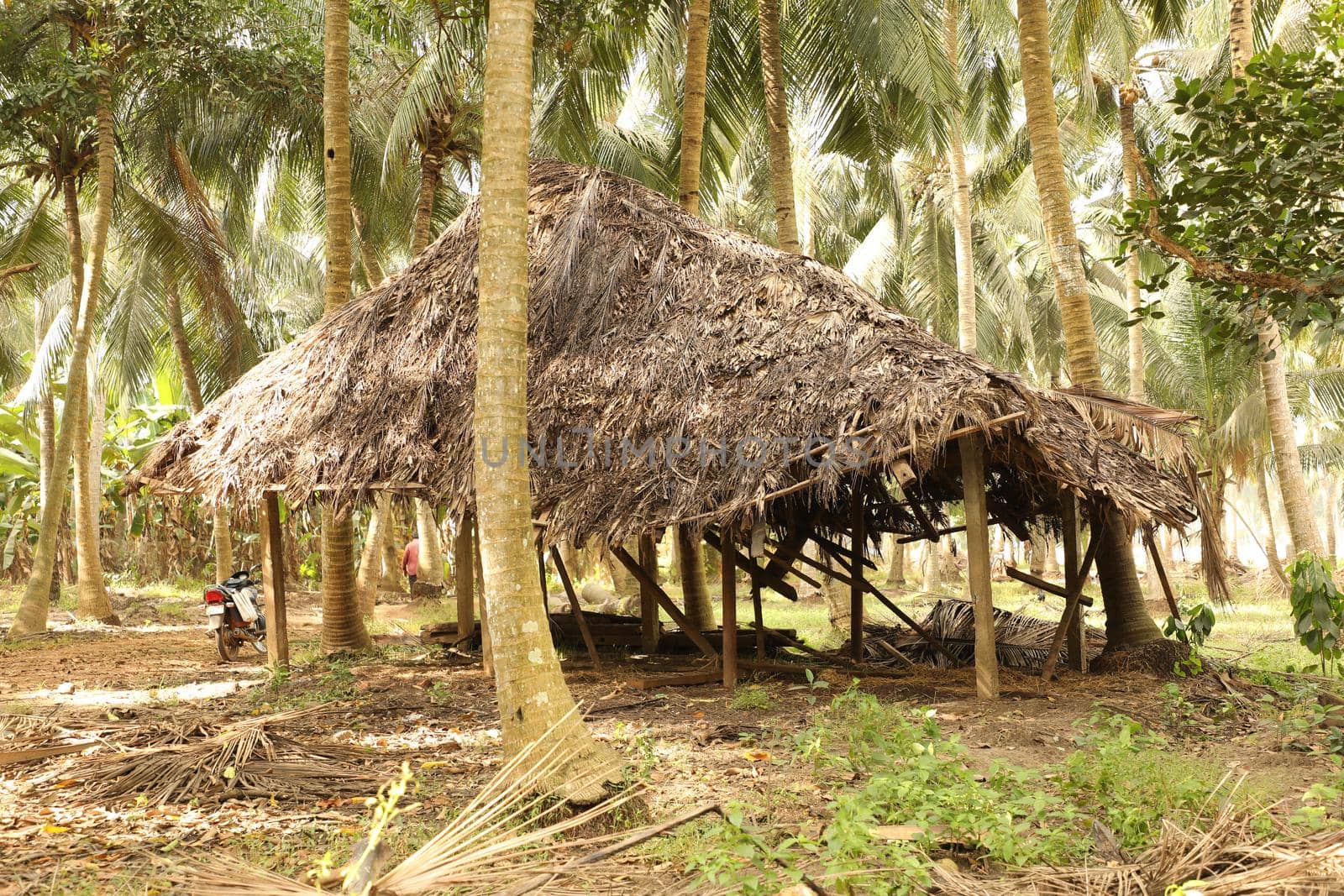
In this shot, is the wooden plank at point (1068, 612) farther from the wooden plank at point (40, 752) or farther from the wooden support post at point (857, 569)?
the wooden plank at point (40, 752)

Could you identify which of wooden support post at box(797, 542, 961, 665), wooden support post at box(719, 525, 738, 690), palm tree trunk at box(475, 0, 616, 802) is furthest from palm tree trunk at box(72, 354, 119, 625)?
palm tree trunk at box(475, 0, 616, 802)

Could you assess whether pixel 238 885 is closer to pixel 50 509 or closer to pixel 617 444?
pixel 617 444

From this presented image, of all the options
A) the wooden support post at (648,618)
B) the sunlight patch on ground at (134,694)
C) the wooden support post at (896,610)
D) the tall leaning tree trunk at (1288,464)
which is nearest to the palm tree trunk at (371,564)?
the wooden support post at (648,618)

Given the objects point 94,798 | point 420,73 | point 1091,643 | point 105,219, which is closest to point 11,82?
point 105,219

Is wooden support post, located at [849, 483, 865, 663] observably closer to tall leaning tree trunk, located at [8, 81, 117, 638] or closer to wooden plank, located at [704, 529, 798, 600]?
wooden plank, located at [704, 529, 798, 600]

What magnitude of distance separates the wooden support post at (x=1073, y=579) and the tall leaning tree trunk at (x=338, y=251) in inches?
258

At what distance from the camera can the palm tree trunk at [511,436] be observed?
4.88 metres

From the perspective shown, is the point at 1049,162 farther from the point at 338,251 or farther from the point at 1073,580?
the point at 338,251

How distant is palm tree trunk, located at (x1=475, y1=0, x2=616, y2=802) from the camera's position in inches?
192

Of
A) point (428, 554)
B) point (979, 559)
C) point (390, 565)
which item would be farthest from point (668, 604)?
point (390, 565)

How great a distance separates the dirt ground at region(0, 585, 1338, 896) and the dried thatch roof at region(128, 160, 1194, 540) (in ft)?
5.19

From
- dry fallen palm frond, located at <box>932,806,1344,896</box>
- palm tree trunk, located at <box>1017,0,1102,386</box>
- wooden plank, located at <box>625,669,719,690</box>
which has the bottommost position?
wooden plank, located at <box>625,669,719,690</box>

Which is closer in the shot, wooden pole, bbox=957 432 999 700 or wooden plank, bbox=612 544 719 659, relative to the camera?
wooden pole, bbox=957 432 999 700

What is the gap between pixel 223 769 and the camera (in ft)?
17.7
